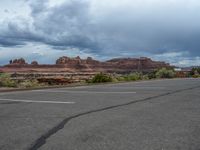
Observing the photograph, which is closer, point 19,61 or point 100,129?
point 100,129

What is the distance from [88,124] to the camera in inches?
296

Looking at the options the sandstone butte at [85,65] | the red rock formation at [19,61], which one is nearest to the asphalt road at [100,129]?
the sandstone butte at [85,65]

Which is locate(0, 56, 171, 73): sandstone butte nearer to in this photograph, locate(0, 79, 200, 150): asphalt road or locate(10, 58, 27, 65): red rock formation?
locate(10, 58, 27, 65): red rock formation

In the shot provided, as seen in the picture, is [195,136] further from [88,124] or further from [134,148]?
[88,124]

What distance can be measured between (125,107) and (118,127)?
11.7 feet

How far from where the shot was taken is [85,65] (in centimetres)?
13038

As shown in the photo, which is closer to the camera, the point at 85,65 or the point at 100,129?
the point at 100,129

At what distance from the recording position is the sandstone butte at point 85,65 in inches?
4841

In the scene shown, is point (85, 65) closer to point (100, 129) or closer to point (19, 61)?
point (19, 61)

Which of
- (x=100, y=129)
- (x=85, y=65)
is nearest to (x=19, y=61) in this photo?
(x=85, y=65)

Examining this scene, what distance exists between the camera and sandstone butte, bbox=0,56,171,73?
403 ft

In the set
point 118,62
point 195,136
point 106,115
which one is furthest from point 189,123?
point 118,62

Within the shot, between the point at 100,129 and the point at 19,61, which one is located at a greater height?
the point at 19,61

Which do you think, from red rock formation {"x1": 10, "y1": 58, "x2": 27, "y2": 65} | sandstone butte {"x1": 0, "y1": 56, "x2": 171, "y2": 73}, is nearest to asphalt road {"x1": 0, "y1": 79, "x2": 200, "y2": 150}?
sandstone butte {"x1": 0, "y1": 56, "x2": 171, "y2": 73}
